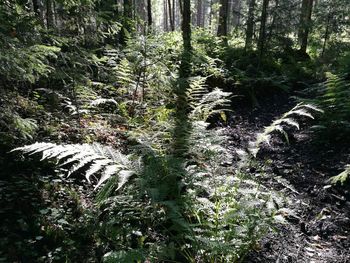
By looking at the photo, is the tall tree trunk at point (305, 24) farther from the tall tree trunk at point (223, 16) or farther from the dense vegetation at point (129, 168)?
the dense vegetation at point (129, 168)

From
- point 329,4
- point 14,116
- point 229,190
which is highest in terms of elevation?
point 329,4

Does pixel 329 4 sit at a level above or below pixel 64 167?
above

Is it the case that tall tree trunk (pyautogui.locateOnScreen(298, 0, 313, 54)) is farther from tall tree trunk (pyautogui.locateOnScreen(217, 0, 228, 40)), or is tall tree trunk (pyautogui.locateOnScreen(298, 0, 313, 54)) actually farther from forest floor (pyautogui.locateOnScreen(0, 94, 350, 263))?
forest floor (pyautogui.locateOnScreen(0, 94, 350, 263))

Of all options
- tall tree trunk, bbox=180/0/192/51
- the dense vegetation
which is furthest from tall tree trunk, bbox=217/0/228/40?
the dense vegetation

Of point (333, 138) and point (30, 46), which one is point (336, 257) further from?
point (30, 46)

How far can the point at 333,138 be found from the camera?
5.79 m

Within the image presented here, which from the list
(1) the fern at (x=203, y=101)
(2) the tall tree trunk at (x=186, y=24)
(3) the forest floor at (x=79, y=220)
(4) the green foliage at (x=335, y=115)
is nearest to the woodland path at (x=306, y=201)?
(3) the forest floor at (x=79, y=220)

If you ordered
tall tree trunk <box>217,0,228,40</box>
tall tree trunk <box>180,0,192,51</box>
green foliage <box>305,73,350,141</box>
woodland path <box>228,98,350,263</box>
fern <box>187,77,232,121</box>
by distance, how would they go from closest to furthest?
woodland path <box>228,98,350,263</box>
fern <box>187,77,232,121</box>
green foliage <box>305,73,350,141</box>
tall tree trunk <box>180,0,192,51</box>
tall tree trunk <box>217,0,228,40</box>

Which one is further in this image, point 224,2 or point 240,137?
point 224,2

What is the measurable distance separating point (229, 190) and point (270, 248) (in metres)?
0.70

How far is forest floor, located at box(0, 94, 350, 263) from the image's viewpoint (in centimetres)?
305

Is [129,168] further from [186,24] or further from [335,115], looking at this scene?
[186,24]

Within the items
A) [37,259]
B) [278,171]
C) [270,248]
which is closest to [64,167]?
[37,259]

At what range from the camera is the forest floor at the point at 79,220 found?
3.05 metres
